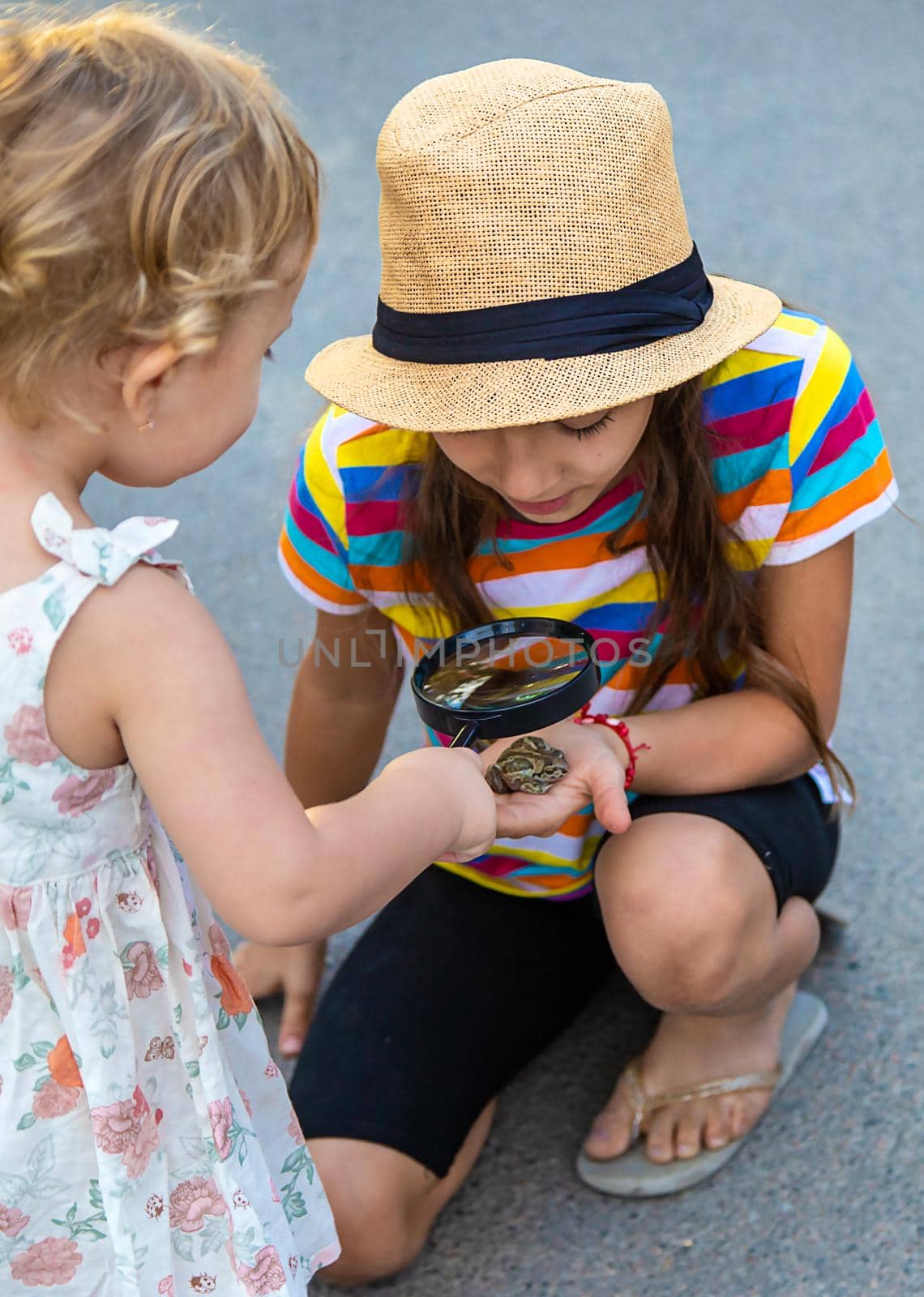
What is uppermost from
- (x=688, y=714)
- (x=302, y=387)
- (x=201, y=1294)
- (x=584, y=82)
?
(x=584, y=82)

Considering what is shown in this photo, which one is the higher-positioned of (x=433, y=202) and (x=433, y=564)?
(x=433, y=202)

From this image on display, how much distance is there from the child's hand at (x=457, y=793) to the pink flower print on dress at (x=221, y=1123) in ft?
0.73

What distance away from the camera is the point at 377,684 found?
61.6 inches

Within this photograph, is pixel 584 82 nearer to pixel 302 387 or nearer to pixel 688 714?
pixel 688 714

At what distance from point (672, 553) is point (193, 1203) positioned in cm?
67

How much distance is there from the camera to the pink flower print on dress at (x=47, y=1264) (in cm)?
101

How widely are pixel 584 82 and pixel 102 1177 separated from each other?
2.78ft

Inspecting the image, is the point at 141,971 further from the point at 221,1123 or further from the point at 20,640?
the point at 20,640

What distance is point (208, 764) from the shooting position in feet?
2.70

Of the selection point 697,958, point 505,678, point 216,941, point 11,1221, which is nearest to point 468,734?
point 505,678

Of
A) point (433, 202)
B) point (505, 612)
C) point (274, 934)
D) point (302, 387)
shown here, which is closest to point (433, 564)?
point (505, 612)

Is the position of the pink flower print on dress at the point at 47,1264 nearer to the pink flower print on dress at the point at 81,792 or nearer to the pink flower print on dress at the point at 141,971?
the pink flower print on dress at the point at 141,971

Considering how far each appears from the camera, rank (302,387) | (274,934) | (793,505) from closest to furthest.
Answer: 1. (274,934)
2. (793,505)
3. (302,387)

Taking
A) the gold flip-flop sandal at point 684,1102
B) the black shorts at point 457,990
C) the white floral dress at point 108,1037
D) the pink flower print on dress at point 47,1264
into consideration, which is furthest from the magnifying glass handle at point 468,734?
the gold flip-flop sandal at point 684,1102
